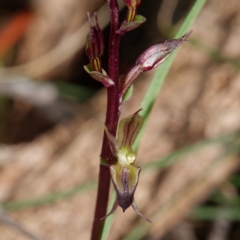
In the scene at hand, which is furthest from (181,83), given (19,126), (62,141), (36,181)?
(19,126)

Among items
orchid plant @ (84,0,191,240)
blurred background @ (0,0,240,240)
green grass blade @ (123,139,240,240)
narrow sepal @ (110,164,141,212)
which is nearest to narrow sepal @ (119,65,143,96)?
orchid plant @ (84,0,191,240)

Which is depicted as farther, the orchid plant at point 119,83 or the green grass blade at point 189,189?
the green grass blade at point 189,189

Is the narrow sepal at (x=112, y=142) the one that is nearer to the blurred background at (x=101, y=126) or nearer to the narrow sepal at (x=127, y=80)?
the narrow sepal at (x=127, y=80)

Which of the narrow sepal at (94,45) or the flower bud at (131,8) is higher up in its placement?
the flower bud at (131,8)

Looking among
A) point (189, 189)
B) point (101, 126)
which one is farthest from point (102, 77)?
point (101, 126)

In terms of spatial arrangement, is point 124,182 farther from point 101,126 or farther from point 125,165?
point 101,126

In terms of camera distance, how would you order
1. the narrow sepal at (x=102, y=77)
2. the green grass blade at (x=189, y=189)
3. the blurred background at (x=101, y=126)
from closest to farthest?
1. the narrow sepal at (x=102, y=77)
2. the green grass blade at (x=189, y=189)
3. the blurred background at (x=101, y=126)

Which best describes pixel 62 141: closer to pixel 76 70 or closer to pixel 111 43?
pixel 76 70

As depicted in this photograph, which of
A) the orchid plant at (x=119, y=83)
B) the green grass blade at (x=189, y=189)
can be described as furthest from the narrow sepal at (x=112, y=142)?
the green grass blade at (x=189, y=189)
